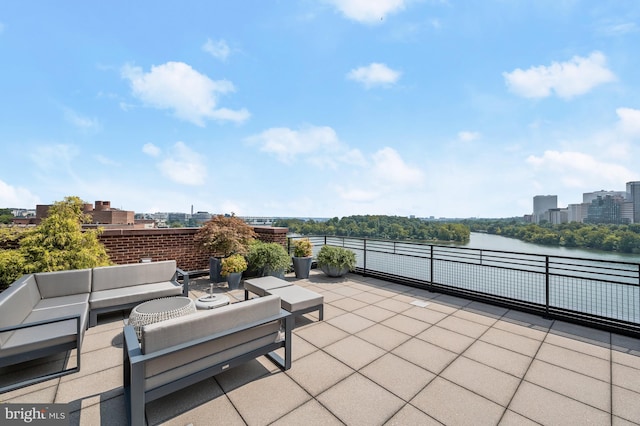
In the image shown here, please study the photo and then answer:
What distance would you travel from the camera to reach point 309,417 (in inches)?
82.6

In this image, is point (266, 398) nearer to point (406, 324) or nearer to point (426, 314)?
point (406, 324)

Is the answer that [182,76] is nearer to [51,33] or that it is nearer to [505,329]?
[51,33]

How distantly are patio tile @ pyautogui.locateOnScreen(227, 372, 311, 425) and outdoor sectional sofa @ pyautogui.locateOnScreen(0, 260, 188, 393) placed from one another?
1.76 meters

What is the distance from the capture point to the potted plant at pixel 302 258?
6.75 m

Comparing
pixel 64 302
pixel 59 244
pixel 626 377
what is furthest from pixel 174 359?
pixel 626 377

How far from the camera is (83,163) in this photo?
45.0 feet

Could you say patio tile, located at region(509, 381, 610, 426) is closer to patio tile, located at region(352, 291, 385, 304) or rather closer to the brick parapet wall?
patio tile, located at region(352, 291, 385, 304)

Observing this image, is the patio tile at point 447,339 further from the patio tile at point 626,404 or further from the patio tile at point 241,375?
the patio tile at point 241,375

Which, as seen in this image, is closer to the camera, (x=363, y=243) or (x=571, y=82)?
(x=571, y=82)

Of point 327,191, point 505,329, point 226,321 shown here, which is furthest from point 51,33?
point 327,191

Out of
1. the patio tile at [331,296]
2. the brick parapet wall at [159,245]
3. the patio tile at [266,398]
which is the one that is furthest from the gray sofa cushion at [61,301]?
the patio tile at [331,296]

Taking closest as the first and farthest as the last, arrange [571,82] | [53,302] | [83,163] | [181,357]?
[181,357]
[53,302]
[571,82]
[83,163]

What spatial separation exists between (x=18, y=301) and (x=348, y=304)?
4.35 meters

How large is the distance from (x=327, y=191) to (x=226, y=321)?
21272 millimetres
